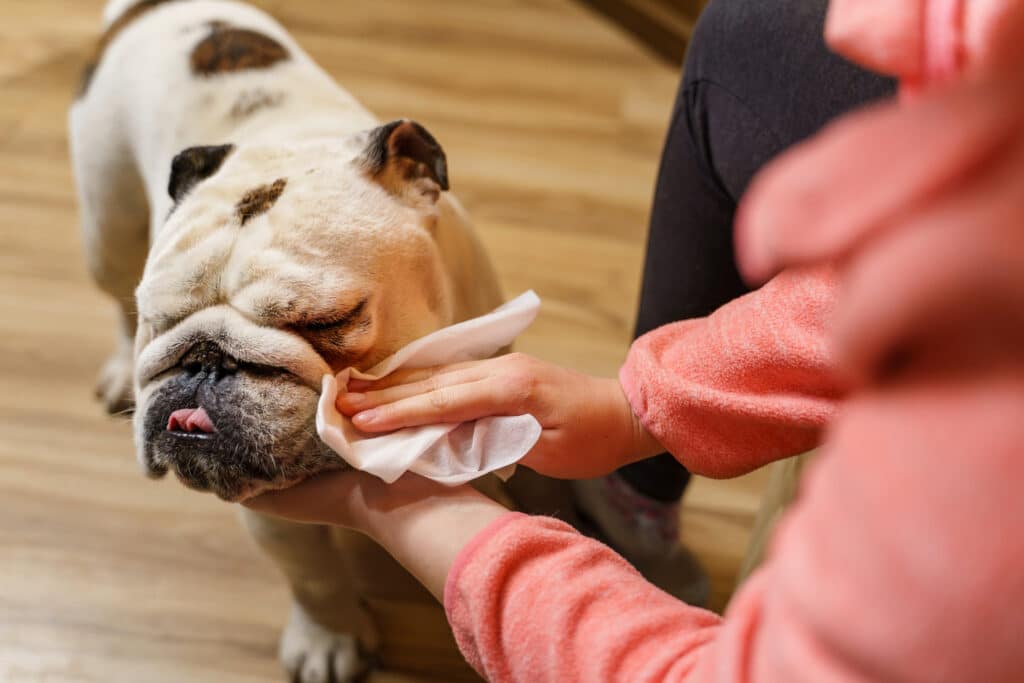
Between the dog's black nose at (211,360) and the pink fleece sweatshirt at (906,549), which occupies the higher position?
the pink fleece sweatshirt at (906,549)

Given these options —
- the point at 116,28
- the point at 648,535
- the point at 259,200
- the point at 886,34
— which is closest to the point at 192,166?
the point at 259,200

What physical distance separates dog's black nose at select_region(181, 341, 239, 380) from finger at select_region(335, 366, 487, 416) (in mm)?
99

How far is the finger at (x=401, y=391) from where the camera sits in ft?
2.26

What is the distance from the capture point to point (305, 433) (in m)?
0.69

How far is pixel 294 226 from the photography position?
70 centimetres

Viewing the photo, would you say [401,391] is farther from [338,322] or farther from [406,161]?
[406,161]

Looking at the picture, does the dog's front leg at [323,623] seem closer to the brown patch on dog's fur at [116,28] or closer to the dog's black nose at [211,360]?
the dog's black nose at [211,360]

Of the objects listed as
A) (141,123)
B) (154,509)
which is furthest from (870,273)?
(154,509)

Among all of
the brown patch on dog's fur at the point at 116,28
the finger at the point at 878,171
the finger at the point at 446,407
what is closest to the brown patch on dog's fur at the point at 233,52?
the brown patch on dog's fur at the point at 116,28

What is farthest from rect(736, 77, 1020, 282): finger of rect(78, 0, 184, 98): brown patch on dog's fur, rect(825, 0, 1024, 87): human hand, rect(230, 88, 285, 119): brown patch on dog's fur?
rect(78, 0, 184, 98): brown patch on dog's fur

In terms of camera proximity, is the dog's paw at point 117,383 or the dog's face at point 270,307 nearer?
the dog's face at point 270,307

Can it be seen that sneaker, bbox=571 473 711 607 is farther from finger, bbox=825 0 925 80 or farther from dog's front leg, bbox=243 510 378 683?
finger, bbox=825 0 925 80

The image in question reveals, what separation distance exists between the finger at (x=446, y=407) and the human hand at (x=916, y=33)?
362 millimetres

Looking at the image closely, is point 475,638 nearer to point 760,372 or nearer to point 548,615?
point 548,615
